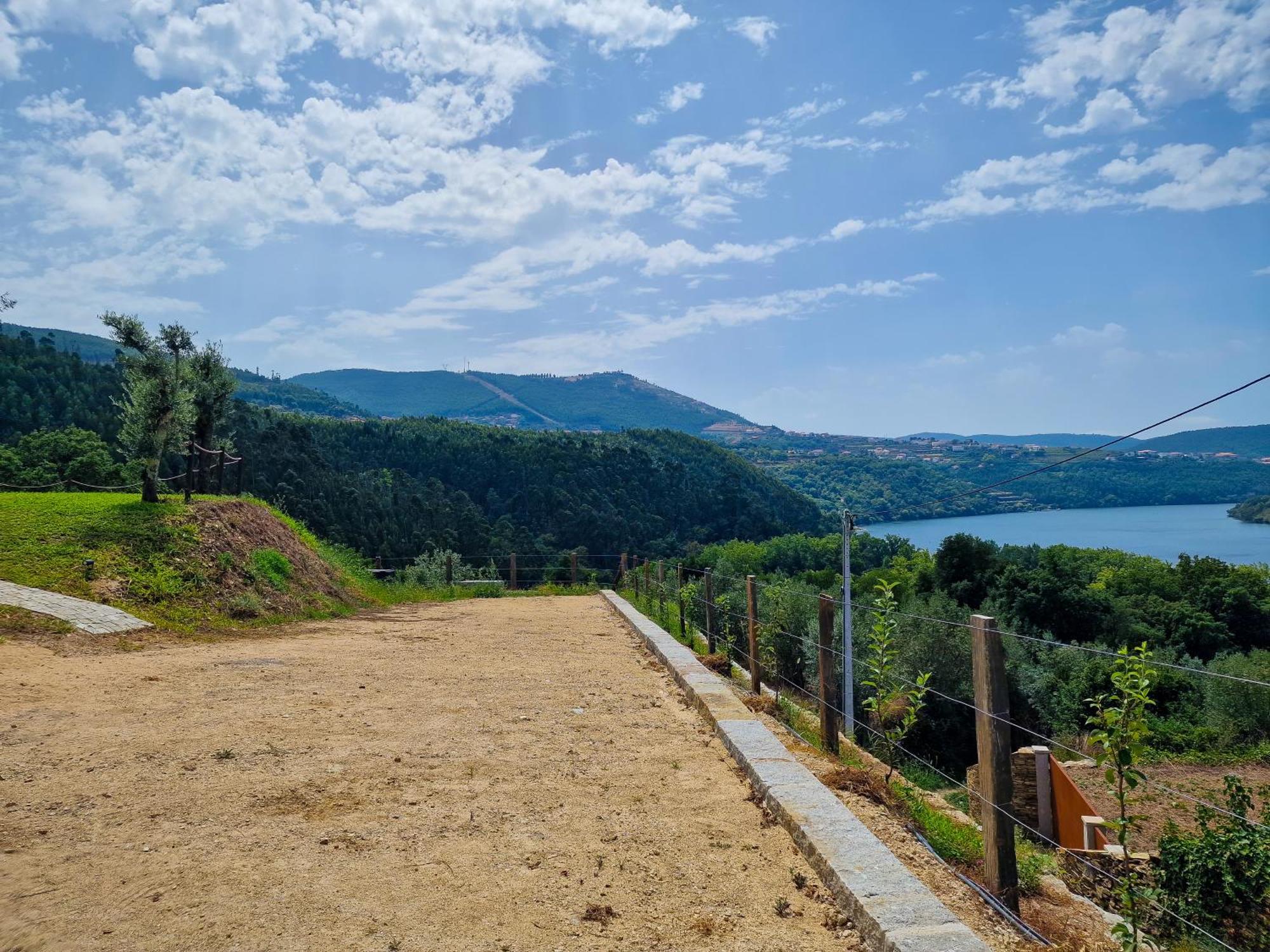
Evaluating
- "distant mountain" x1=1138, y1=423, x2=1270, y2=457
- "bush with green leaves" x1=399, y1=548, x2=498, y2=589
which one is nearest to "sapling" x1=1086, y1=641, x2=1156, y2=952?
"bush with green leaves" x1=399, y1=548, x2=498, y2=589

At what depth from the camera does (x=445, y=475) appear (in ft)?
227

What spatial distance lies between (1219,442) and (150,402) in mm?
118004

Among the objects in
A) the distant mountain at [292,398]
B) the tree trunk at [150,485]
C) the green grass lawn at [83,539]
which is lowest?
the green grass lawn at [83,539]

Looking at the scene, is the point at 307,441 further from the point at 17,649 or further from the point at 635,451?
the point at 17,649

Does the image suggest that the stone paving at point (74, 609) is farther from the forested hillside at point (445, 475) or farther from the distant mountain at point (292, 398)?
the distant mountain at point (292, 398)

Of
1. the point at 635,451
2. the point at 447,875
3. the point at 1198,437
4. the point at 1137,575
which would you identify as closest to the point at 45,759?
the point at 447,875

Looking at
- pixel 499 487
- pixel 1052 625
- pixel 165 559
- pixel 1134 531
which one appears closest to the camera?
pixel 165 559

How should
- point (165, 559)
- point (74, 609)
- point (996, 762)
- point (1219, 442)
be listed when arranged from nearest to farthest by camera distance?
1. point (996, 762)
2. point (74, 609)
3. point (165, 559)
4. point (1219, 442)

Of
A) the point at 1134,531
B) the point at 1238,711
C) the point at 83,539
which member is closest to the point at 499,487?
the point at 1238,711

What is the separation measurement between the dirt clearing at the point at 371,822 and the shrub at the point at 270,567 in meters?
5.52

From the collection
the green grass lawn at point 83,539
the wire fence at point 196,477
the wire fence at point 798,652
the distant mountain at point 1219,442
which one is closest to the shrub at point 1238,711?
the wire fence at point 798,652

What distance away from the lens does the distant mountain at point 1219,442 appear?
82750 mm

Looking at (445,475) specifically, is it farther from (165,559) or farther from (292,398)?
(292,398)

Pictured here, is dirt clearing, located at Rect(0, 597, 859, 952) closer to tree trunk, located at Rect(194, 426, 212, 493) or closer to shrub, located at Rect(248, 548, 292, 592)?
shrub, located at Rect(248, 548, 292, 592)
